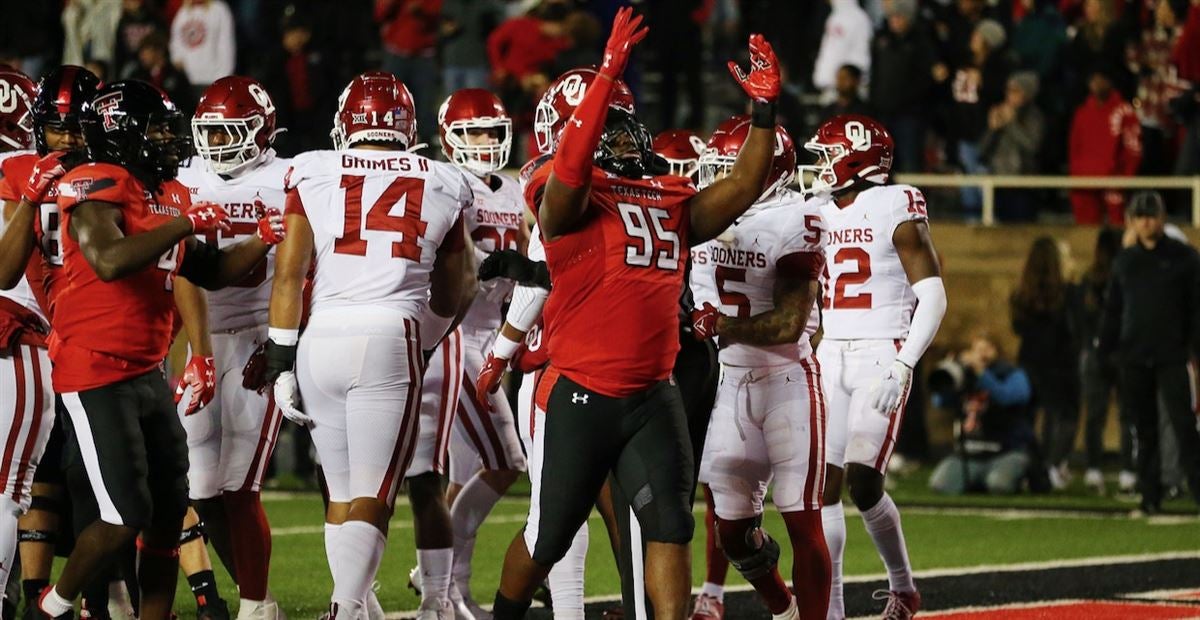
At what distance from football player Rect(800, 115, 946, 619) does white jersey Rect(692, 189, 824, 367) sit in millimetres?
581

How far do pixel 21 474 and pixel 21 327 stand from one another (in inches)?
21.4

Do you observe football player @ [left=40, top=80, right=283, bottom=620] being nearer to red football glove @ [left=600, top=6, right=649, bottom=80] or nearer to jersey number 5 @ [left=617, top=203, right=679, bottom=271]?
jersey number 5 @ [left=617, top=203, right=679, bottom=271]

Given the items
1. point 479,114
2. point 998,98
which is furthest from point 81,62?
point 479,114

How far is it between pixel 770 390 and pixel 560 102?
133 centimetres

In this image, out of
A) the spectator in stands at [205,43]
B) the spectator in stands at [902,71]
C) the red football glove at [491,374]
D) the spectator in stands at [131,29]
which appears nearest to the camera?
the red football glove at [491,374]

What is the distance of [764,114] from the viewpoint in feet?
19.5

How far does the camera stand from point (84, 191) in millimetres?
6340

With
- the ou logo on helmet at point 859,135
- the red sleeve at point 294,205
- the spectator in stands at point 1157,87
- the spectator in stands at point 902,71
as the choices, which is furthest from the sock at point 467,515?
the spectator in stands at point 1157,87

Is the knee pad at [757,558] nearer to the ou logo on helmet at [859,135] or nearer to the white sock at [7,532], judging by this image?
the ou logo on helmet at [859,135]

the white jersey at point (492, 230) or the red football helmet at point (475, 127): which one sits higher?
the red football helmet at point (475, 127)

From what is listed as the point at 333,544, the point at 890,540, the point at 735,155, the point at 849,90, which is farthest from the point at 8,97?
the point at 849,90

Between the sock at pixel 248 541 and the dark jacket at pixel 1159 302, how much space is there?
705 cm

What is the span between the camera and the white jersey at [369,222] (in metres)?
6.66

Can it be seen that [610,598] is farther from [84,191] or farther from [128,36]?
[128,36]
